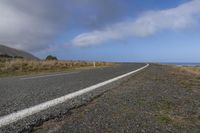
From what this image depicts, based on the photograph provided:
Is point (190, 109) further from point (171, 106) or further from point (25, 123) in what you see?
point (25, 123)

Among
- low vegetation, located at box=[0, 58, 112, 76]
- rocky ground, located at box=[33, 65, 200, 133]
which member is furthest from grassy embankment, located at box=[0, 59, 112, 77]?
rocky ground, located at box=[33, 65, 200, 133]

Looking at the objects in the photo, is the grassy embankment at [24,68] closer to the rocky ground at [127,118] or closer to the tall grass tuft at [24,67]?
the tall grass tuft at [24,67]

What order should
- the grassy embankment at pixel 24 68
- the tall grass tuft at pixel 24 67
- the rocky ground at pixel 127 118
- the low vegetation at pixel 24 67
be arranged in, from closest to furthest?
the rocky ground at pixel 127 118 < the grassy embankment at pixel 24 68 < the low vegetation at pixel 24 67 < the tall grass tuft at pixel 24 67

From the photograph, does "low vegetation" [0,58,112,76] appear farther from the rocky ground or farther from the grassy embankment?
the rocky ground

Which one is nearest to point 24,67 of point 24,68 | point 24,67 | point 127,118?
point 24,67

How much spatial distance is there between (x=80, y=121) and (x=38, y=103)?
1694 mm

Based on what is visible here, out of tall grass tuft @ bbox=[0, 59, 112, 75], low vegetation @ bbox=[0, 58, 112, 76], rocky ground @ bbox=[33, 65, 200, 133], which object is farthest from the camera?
tall grass tuft @ bbox=[0, 59, 112, 75]

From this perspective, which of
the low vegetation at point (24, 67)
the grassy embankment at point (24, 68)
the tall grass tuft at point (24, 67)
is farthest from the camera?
the tall grass tuft at point (24, 67)

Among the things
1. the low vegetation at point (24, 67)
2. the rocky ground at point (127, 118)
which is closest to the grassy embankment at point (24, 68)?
the low vegetation at point (24, 67)

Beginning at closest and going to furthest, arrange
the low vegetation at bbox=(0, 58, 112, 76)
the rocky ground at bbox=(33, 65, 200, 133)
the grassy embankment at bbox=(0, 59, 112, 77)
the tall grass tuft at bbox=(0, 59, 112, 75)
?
1. the rocky ground at bbox=(33, 65, 200, 133)
2. the grassy embankment at bbox=(0, 59, 112, 77)
3. the low vegetation at bbox=(0, 58, 112, 76)
4. the tall grass tuft at bbox=(0, 59, 112, 75)

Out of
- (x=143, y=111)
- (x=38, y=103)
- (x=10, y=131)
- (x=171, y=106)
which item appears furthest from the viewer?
(x=171, y=106)

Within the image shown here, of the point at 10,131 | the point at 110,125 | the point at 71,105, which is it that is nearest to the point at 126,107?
the point at 71,105

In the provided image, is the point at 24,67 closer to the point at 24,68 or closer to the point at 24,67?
the point at 24,67

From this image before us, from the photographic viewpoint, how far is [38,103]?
546cm
